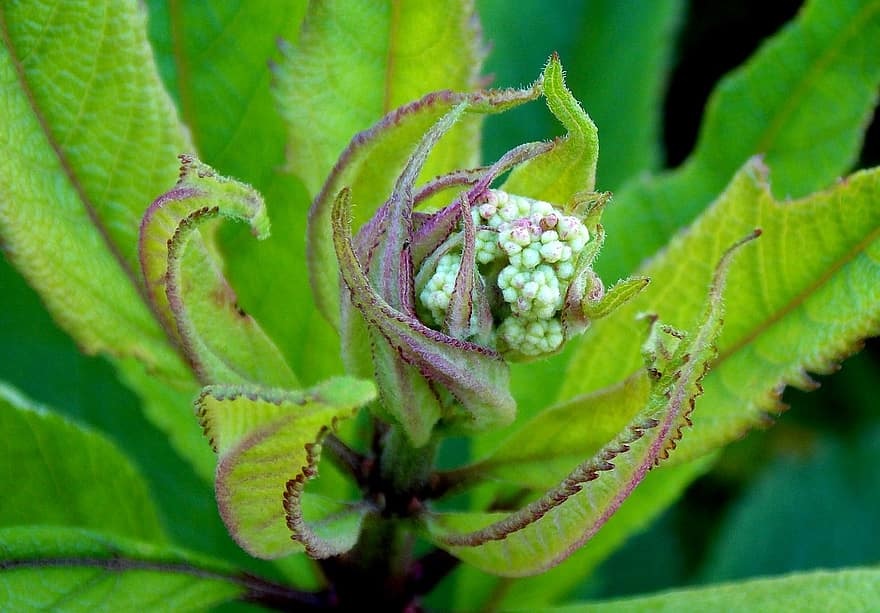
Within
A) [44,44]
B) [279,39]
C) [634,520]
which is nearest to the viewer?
[44,44]

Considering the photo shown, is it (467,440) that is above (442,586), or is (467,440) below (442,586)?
above

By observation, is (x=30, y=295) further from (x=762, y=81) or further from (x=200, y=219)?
(x=762, y=81)

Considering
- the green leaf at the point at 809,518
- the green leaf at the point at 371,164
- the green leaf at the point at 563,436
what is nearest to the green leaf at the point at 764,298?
the green leaf at the point at 563,436

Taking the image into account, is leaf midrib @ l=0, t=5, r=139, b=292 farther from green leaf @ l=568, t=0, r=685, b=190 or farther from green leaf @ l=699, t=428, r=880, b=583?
green leaf @ l=699, t=428, r=880, b=583

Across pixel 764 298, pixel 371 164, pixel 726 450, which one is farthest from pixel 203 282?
pixel 726 450

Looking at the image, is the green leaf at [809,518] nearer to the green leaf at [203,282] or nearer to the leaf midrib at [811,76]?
the leaf midrib at [811,76]

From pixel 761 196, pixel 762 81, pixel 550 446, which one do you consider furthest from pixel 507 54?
pixel 550 446
